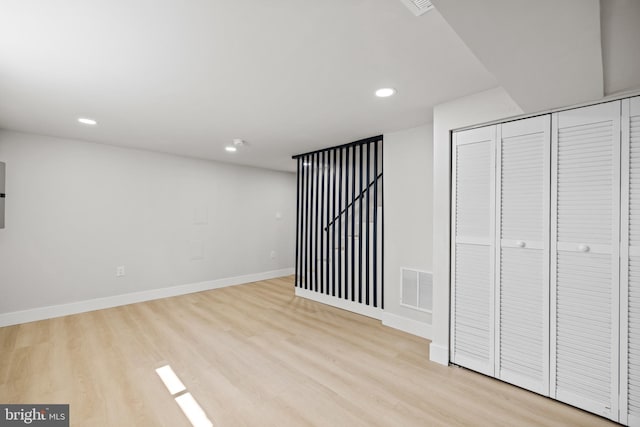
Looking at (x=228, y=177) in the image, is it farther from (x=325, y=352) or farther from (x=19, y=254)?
(x=325, y=352)

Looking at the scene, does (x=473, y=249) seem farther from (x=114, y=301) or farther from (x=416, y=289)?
A: (x=114, y=301)

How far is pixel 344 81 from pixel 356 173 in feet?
6.60

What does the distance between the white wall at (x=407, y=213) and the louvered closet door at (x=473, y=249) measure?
634 mm

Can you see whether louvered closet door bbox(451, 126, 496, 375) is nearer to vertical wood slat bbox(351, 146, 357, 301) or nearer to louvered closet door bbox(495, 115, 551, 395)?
louvered closet door bbox(495, 115, 551, 395)

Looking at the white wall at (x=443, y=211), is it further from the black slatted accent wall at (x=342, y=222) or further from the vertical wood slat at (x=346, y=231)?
the vertical wood slat at (x=346, y=231)

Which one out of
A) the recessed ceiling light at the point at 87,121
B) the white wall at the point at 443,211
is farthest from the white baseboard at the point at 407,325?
the recessed ceiling light at the point at 87,121

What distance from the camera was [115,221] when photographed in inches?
166

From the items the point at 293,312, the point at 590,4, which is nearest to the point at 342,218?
the point at 293,312

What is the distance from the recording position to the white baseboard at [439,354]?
252 cm

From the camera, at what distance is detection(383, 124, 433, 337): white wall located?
125 inches

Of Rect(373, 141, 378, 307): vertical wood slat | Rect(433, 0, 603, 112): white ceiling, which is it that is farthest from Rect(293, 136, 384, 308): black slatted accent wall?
Rect(433, 0, 603, 112): white ceiling

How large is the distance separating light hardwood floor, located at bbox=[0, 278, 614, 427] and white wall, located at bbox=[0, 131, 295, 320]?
0.63m

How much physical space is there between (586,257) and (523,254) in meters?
0.35

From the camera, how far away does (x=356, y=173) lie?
4.11 metres
